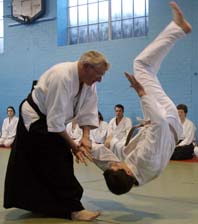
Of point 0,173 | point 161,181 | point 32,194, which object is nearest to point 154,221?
point 32,194

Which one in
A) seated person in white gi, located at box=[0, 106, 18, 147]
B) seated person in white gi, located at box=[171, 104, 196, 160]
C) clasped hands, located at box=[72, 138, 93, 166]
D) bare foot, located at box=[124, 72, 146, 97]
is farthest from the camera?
seated person in white gi, located at box=[0, 106, 18, 147]

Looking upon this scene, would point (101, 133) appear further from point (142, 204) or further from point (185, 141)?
point (142, 204)

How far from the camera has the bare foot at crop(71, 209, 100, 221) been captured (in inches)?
137

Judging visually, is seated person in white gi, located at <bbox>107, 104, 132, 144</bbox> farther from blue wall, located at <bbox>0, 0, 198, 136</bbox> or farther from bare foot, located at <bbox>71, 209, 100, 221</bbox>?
bare foot, located at <bbox>71, 209, 100, 221</bbox>

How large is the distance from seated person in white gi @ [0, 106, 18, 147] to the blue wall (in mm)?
556

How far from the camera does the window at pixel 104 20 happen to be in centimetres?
934

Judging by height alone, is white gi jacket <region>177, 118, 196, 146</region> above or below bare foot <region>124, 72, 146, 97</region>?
below

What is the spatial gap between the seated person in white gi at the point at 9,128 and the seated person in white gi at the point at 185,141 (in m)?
4.43

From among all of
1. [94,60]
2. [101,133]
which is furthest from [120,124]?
[94,60]

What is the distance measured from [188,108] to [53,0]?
419cm

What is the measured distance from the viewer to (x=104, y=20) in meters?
9.86

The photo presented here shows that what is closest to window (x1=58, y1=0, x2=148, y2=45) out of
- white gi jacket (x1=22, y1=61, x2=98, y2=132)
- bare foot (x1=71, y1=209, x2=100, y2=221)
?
white gi jacket (x1=22, y1=61, x2=98, y2=132)

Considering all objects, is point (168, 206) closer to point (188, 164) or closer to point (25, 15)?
point (188, 164)

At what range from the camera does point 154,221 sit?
3469mm
